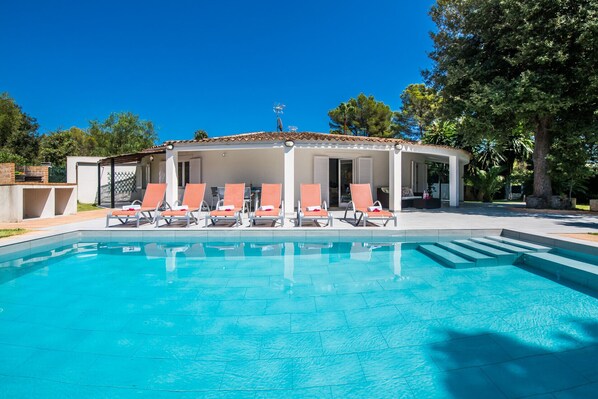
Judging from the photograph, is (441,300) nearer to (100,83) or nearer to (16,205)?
(16,205)

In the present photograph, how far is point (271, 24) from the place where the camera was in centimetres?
2534

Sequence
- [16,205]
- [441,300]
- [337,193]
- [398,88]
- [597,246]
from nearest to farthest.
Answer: [441,300]
[597,246]
[16,205]
[337,193]
[398,88]

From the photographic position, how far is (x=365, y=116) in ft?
114

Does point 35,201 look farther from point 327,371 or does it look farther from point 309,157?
point 327,371

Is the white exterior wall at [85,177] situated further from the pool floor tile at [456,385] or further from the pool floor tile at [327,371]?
the pool floor tile at [456,385]

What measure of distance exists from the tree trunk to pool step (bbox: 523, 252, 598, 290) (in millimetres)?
11449

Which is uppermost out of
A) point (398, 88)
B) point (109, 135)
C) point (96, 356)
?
point (398, 88)

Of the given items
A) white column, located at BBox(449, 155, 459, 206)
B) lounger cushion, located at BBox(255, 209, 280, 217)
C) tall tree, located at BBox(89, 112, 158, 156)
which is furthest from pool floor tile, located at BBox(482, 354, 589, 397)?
tall tree, located at BBox(89, 112, 158, 156)


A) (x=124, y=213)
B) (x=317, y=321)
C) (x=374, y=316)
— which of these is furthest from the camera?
(x=124, y=213)

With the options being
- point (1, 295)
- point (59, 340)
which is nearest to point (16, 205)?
point (1, 295)

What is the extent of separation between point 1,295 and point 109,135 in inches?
1454

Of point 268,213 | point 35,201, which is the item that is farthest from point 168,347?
point 35,201

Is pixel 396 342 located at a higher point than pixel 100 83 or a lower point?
lower

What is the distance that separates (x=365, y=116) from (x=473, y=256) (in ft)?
99.7
